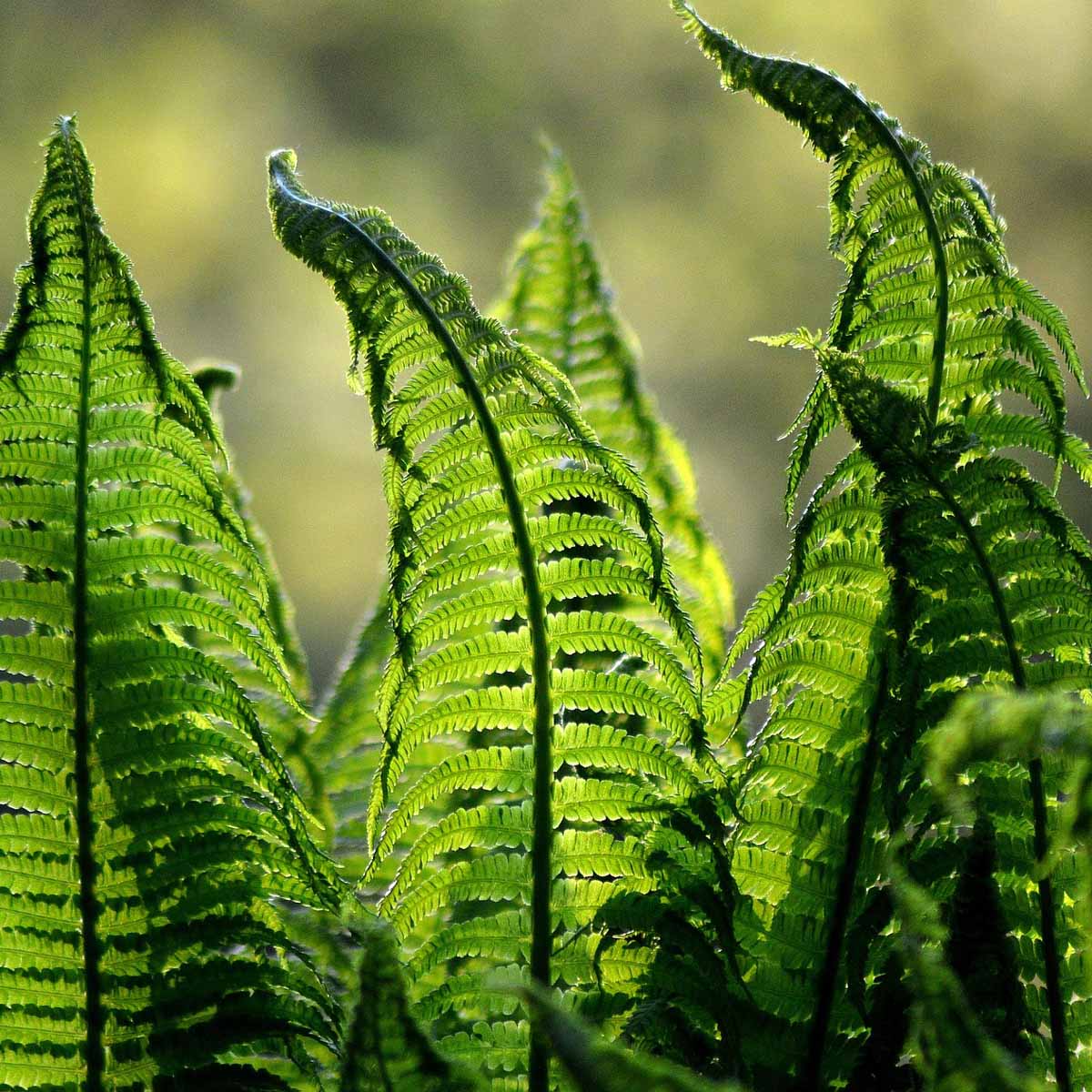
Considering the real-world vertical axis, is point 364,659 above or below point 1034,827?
above

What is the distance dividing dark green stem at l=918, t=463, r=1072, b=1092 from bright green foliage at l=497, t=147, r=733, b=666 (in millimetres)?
357

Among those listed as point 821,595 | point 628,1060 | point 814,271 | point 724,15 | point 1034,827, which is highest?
point 724,15

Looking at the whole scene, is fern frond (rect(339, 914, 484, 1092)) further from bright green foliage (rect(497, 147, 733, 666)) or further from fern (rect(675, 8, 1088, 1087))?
bright green foliage (rect(497, 147, 733, 666))

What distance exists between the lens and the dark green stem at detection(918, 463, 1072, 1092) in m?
0.49

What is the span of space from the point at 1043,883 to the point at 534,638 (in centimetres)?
24

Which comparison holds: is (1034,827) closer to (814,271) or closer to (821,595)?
(821,595)

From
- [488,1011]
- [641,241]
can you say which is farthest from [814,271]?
[488,1011]

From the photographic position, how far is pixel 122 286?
1.83 ft

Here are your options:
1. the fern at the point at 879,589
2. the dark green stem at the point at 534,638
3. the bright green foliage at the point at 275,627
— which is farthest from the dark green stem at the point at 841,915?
the bright green foliage at the point at 275,627

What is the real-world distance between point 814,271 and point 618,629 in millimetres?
4875

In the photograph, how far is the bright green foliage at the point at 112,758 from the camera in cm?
53

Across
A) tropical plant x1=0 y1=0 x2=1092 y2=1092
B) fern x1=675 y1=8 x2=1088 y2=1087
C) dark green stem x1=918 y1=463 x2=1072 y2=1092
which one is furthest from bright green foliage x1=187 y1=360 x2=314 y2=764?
dark green stem x1=918 y1=463 x2=1072 y2=1092

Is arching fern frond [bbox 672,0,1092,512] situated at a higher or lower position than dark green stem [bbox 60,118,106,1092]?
higher

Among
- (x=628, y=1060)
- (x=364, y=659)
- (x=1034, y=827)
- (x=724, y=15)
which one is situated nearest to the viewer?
(x=628, y=1060)
